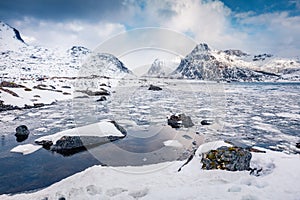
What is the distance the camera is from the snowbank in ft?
15.6

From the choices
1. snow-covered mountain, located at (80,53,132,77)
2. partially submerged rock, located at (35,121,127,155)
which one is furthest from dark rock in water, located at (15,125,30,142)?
snow-covered mountain, located at (80,53,132,77)

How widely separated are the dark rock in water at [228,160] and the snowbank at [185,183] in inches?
7.8

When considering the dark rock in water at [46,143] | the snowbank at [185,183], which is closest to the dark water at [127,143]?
the dark rock in water at [46,143]

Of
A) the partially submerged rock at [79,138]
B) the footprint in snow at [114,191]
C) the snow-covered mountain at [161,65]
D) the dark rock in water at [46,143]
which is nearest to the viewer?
the footprint in snow at [114,191]

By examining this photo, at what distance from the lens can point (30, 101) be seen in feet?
81.5

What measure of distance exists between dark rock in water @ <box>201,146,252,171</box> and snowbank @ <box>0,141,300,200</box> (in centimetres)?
20

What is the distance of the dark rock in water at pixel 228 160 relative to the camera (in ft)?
19.7

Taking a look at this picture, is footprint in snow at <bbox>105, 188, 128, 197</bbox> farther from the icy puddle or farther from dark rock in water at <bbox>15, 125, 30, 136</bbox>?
dark rock in water at <bbox>15, 125, 30, 136</bbox>

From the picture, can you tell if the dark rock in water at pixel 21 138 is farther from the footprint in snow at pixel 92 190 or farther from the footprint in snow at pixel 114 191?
the footprint in snow at pixel 114 191

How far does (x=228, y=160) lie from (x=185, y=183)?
1.49m

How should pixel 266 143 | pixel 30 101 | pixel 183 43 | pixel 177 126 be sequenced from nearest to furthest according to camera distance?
pixel 266 143, pixel 183 43, pixel 177 126, pixel 30 101

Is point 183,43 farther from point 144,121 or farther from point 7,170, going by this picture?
point 7,170

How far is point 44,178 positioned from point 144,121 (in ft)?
31.7

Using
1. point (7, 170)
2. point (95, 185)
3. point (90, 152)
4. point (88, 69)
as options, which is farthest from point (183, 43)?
point (88, 69)
